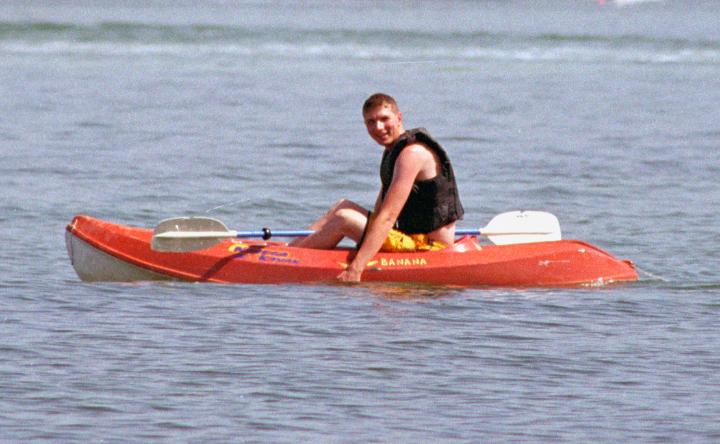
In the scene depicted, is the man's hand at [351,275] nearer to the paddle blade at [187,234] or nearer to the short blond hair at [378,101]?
the paddle blade at [187,234]

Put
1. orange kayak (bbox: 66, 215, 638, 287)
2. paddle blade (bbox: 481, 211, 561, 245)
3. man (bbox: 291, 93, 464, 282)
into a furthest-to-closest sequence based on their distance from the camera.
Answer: paddle blade (bbox: 481, 211, 561, 245), orange kayak (bbox: 66, 215, 638, 287), man (bbox: 291, 93, 464, 282)

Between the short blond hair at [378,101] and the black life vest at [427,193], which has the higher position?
the short blond hair at [378,101]

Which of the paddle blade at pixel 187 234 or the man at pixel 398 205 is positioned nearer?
the man at pixel 398 205

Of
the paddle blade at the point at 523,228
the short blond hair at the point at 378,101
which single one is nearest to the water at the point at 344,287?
the paddle blade at the point at 523,228

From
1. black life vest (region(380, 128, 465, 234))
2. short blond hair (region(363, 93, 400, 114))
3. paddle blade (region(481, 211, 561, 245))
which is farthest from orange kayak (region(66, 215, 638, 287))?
short blond hair (region(363, 93, 400, 114))

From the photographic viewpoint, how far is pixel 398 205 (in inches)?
309

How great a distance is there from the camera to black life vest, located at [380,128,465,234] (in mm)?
7961

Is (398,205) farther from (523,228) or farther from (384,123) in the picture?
(523,228)

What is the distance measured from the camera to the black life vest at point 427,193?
7.96m

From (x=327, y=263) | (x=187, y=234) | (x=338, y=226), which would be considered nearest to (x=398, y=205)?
(x=338, y=226)

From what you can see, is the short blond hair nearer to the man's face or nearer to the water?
the man's face

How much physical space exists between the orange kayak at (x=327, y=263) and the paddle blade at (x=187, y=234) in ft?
0.22

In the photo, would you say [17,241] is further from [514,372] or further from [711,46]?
[711,46]

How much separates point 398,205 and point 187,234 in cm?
114
